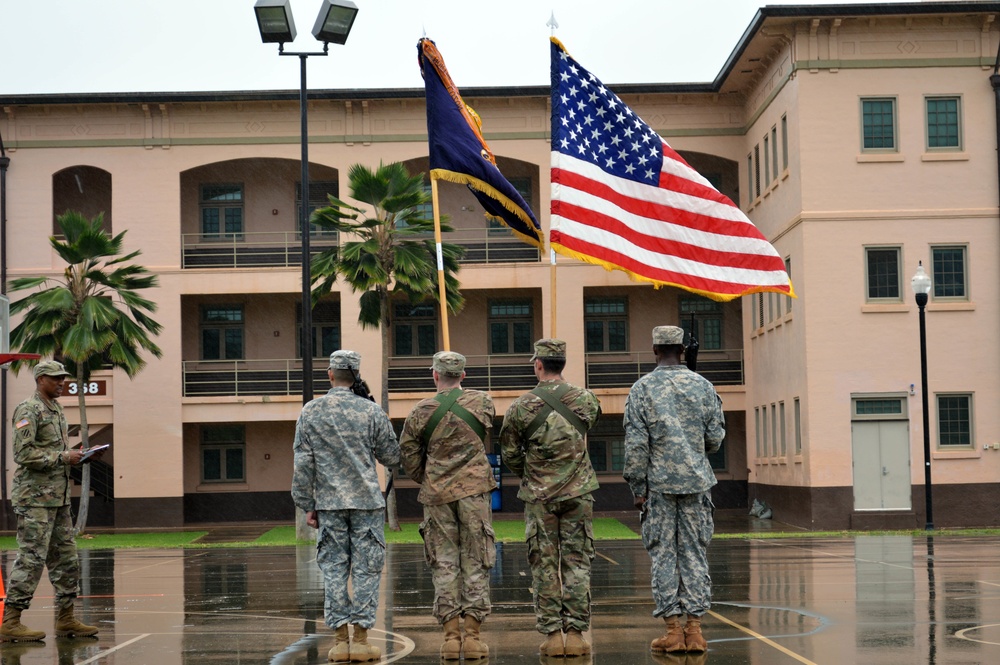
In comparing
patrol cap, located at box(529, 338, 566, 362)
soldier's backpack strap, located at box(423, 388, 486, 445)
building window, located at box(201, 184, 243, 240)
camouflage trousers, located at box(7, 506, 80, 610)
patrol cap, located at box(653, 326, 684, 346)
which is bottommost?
camouflage trousers, located at box(7, 506, 80, 610)

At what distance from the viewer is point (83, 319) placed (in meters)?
31.0

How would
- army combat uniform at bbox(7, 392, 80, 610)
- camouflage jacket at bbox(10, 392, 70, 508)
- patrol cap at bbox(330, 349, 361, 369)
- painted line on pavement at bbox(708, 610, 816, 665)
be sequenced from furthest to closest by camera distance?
1. camouflage jacket at bbox(10, 392, 70, 508)
2. army combat uniform at bbox(7, 392, 80, 610)
3. patrol cap at bbox(330, 349, 361, 369)
4. painted line on pavement at bbox(708, 610, 816, 665)

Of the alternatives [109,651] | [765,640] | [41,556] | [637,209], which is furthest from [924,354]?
[109,651]

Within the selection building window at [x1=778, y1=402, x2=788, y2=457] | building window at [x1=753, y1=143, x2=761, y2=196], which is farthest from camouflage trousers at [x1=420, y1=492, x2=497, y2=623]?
building window at [x1=753, y1=143, x2=761, y2=196]

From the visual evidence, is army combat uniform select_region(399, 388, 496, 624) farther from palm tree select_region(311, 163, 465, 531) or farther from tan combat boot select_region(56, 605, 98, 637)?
palm tree select_region(311, 163, 465, 531)

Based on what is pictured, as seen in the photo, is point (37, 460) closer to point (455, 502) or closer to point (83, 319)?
point (455, 502)

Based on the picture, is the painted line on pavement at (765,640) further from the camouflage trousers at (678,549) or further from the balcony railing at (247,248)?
the balcony railing at (247,248)

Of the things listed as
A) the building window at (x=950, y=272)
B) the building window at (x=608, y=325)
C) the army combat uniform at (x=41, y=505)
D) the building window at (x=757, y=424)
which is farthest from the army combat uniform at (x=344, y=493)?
the building window at (x=608, y=325)

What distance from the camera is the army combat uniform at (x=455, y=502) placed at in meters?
9.03

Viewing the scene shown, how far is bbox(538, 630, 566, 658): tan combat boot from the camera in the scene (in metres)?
8.84

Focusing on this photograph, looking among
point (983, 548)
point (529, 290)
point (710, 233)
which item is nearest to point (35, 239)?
point (529, 290)

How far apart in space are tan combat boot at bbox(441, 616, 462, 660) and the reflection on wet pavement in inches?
7.6

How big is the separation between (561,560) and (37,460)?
4.29m

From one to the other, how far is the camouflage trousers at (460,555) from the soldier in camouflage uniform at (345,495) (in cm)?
39
